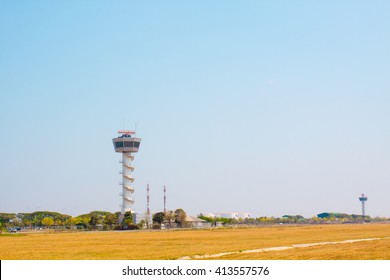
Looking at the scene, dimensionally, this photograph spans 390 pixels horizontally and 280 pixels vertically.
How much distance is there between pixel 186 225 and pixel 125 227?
86.5 ft

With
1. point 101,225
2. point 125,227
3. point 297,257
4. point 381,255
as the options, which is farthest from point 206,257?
point 101,225

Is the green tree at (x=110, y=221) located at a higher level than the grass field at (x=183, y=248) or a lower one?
higher

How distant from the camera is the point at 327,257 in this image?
42.2m

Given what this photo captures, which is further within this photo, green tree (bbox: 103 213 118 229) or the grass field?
green tree (bbox: 103 213 118 229)

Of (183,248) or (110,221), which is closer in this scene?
(183,248)

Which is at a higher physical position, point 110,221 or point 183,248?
point 110,221

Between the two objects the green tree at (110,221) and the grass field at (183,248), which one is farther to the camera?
the green tree at (110,221)

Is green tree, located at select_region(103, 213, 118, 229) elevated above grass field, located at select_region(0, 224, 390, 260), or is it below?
above
